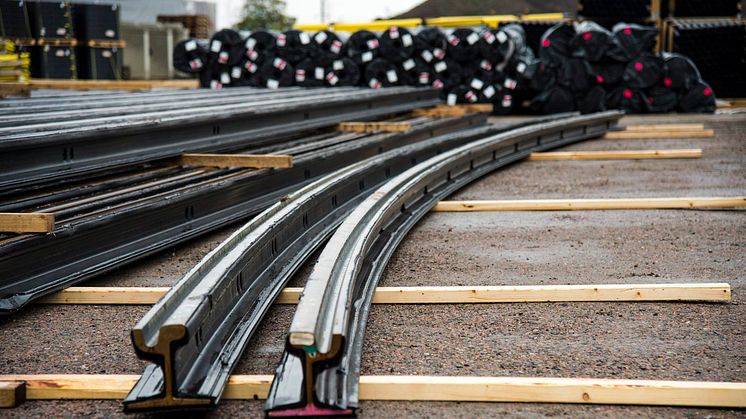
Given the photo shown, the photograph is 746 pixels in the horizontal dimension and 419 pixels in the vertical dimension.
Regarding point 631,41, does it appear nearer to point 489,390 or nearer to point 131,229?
point 131,229

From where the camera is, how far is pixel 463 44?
1562cm

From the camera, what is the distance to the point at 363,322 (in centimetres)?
346

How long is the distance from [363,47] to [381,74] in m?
0.70

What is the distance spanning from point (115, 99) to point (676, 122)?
10271 millimetres

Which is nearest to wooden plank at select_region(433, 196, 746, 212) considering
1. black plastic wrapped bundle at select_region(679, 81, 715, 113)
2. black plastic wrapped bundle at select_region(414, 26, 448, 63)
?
black plastic wrapped bundle at select_region(414, 26, 448, 63)

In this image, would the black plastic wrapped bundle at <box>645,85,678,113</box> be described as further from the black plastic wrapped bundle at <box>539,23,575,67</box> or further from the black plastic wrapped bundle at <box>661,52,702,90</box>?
the black plastic wrapped bundle at <box>539,23,575,67</box>

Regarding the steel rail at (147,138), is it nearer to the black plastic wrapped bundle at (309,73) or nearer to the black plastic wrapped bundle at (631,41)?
the black plastic wrapped bundle at (309,73)

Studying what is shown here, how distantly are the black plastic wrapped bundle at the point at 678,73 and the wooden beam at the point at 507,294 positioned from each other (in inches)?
503

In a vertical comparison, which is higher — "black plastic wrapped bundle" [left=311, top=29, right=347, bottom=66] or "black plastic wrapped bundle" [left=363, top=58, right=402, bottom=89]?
"black plastic wrapped bundle" [left=311, top=29, right=347, bottom=66]

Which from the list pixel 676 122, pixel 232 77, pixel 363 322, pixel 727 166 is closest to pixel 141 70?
pixel 232 77

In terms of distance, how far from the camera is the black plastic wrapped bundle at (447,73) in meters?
15.8

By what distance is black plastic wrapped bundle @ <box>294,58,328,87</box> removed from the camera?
626 inches

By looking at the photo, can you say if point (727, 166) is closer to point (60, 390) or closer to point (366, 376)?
point (366, 376)

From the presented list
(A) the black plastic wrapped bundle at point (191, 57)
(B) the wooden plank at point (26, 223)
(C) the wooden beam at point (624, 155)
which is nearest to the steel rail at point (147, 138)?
(B) the wooden plank at point (26, 223)
